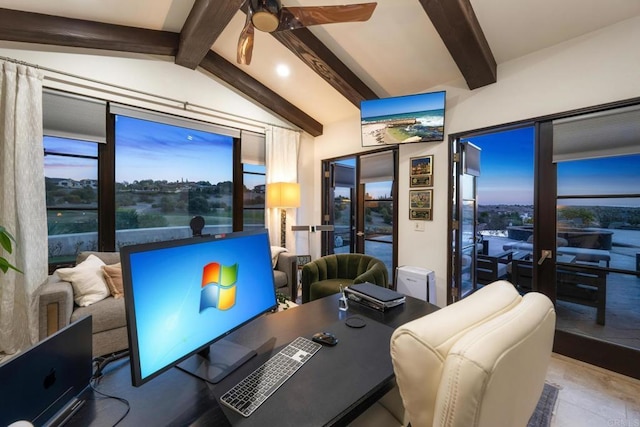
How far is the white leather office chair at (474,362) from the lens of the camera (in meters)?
0.54

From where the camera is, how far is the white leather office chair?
21.1 inches

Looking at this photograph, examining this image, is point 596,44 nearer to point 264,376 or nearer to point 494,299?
point 494,299

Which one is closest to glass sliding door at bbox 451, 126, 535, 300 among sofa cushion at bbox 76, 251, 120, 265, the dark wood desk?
the dark wood desk

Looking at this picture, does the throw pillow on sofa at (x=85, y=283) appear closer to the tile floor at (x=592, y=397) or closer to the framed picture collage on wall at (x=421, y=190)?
the framed picture collage on wall at (x=421, y=190)

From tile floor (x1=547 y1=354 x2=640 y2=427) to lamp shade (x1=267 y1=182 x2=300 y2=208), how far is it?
128 inches

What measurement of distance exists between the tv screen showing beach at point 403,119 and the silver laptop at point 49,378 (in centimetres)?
327

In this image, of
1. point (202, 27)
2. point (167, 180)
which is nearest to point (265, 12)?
point (202, 27)

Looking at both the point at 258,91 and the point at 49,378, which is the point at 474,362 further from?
the point at 258,91

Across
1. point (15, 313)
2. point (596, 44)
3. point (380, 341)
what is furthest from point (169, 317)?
point (596, 44)

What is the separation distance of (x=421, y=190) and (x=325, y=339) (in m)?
2.71

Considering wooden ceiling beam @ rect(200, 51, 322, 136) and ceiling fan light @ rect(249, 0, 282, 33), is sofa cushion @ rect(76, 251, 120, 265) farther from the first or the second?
ceiling fan light @ rect(249, 0, 282, 33)

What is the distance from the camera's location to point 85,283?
237 centimetres

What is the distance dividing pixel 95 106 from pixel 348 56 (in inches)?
111

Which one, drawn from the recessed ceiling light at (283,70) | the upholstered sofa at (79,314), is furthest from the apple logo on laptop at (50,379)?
the recessed ceiling light at (283,70)
